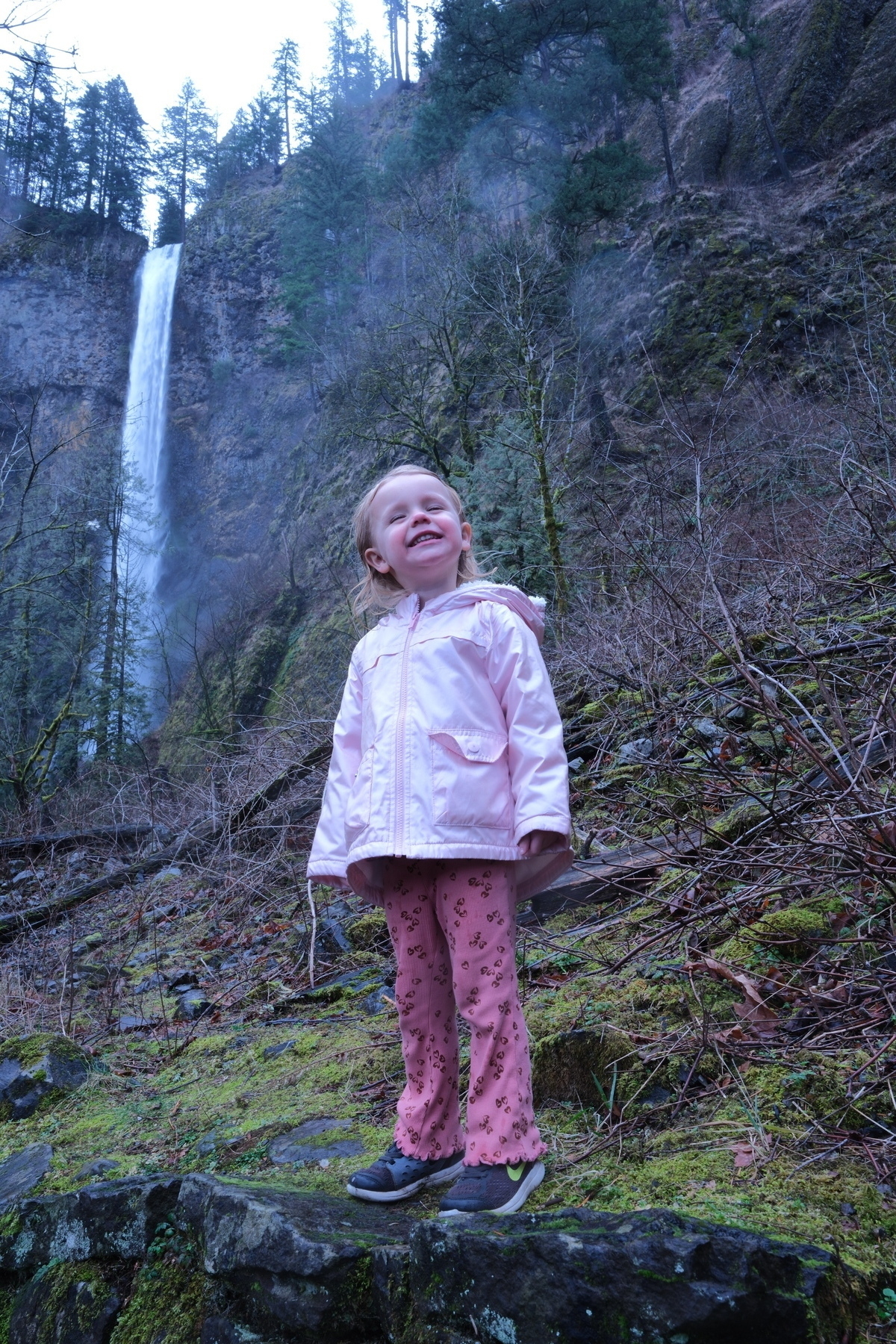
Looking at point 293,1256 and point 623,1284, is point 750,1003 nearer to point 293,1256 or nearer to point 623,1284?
point 623,1284

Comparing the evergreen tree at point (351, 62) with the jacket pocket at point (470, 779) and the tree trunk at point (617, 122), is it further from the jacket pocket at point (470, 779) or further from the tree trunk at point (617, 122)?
the jacket pocket at point (470, 779)

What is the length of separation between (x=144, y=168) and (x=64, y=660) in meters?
34.8

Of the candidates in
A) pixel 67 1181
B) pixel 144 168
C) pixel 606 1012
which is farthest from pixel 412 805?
pixel 144 168

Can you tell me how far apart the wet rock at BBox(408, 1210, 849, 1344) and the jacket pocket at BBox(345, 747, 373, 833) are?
999 mm

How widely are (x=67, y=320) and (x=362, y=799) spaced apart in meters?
45.6

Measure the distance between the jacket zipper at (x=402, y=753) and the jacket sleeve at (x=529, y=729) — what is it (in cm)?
24

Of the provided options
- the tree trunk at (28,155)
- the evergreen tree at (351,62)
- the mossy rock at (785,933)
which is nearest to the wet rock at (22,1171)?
the mossy rock at (785,933)

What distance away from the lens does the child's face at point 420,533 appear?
96.8 inches

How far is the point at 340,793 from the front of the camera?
8.04ft

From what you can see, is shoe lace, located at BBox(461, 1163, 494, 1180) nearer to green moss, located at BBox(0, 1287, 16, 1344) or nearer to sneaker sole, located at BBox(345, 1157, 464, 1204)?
sneaker sole, located at BBox(345, 1157, 464, 1204)

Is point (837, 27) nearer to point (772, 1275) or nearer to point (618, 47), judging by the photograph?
point (618, 47)

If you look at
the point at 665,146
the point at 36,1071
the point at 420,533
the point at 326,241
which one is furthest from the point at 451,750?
the point at 326,241

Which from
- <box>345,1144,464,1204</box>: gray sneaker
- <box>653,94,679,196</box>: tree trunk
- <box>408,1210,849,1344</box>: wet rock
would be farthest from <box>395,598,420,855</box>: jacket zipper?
<box>653,94,679,196</box>: tree trunk

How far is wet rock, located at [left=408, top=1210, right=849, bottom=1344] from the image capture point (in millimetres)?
1205
